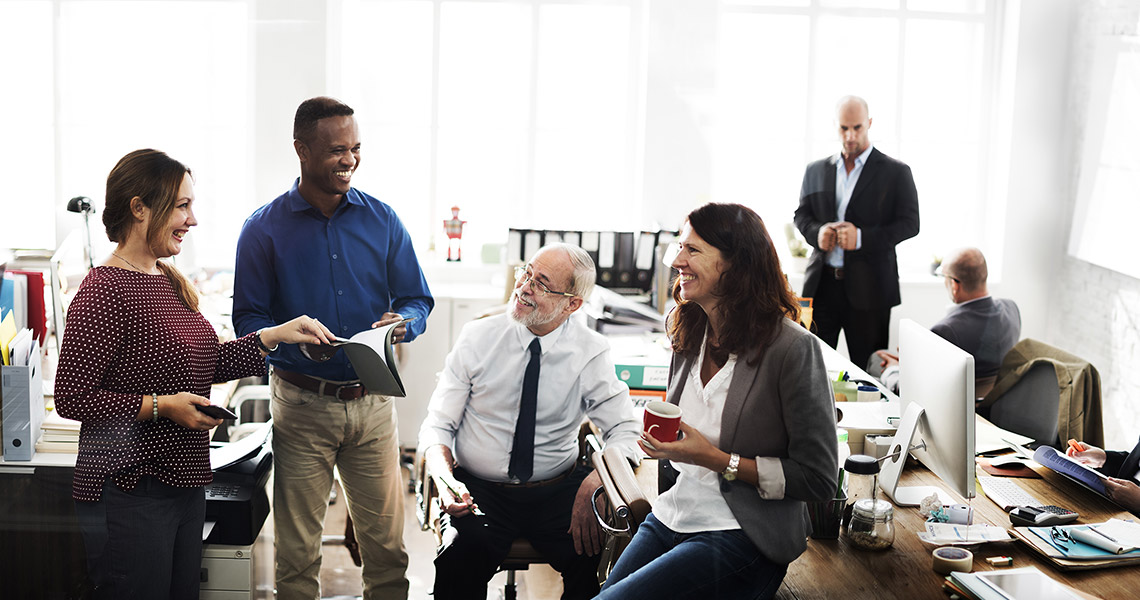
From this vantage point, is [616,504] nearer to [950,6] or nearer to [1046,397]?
[1046,397]

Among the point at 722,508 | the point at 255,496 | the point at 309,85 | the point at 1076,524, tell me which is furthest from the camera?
the point at 309,85

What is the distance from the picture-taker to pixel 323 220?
324 centimetres

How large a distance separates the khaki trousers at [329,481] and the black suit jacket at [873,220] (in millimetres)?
2627

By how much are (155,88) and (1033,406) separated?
500 cm

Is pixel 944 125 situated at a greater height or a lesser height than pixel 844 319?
greater

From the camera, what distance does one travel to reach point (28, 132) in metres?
Result: 5.93

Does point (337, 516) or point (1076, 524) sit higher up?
point (1076, 524)

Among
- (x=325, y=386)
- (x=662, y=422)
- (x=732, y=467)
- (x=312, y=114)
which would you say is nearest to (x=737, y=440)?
(x=732, y=467)

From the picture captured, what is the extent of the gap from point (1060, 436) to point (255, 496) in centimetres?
284

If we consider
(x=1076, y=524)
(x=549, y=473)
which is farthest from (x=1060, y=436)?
(x=549, y=473)

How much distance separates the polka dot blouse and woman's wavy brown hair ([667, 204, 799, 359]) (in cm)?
137

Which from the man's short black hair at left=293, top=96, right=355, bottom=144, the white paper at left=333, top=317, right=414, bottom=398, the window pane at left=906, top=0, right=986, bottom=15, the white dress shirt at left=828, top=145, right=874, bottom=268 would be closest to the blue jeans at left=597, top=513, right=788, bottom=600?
the white paper at left=333, top=317, right=414, bottom=398

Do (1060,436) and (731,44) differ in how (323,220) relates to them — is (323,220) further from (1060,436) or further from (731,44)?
(731,44)

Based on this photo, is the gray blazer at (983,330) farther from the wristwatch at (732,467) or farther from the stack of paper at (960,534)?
the wristwatch at (732,467)
